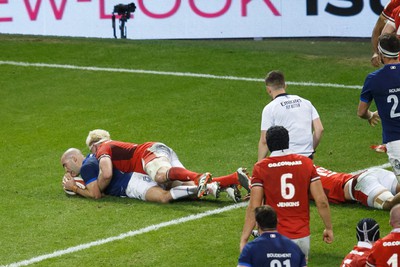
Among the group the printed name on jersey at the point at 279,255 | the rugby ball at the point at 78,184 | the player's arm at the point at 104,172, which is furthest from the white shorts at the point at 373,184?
the printed name on jersey at the point at 279,255

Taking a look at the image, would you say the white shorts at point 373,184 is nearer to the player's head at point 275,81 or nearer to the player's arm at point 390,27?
the player's head at point 275,81

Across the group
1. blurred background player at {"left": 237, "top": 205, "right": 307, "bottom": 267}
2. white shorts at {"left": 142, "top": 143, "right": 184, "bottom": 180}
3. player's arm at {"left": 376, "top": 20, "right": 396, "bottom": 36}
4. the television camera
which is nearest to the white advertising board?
the television camera

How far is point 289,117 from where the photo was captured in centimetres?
1263

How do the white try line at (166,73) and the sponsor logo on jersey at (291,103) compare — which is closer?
the sponsor logo on jersey at (291,103)

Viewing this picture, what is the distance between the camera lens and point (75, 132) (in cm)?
1909

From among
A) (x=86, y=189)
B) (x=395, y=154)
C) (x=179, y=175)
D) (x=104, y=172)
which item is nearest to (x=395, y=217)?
(x=395, y=154)

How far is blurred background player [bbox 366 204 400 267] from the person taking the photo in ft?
31.4

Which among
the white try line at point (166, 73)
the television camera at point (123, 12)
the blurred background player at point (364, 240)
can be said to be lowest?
the white try line at point (166, 73)

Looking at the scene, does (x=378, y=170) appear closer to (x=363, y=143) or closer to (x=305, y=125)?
(x=305, y=125)

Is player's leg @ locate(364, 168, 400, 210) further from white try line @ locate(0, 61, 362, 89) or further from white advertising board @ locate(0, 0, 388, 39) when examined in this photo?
white advertising board @ locate(0, 0, 388, 39)

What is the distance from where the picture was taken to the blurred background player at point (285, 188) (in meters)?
10.2

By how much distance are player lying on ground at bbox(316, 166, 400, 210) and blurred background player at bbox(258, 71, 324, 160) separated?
3.64ft

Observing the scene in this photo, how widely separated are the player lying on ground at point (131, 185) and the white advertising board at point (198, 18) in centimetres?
1132

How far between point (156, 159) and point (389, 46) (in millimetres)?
3878
